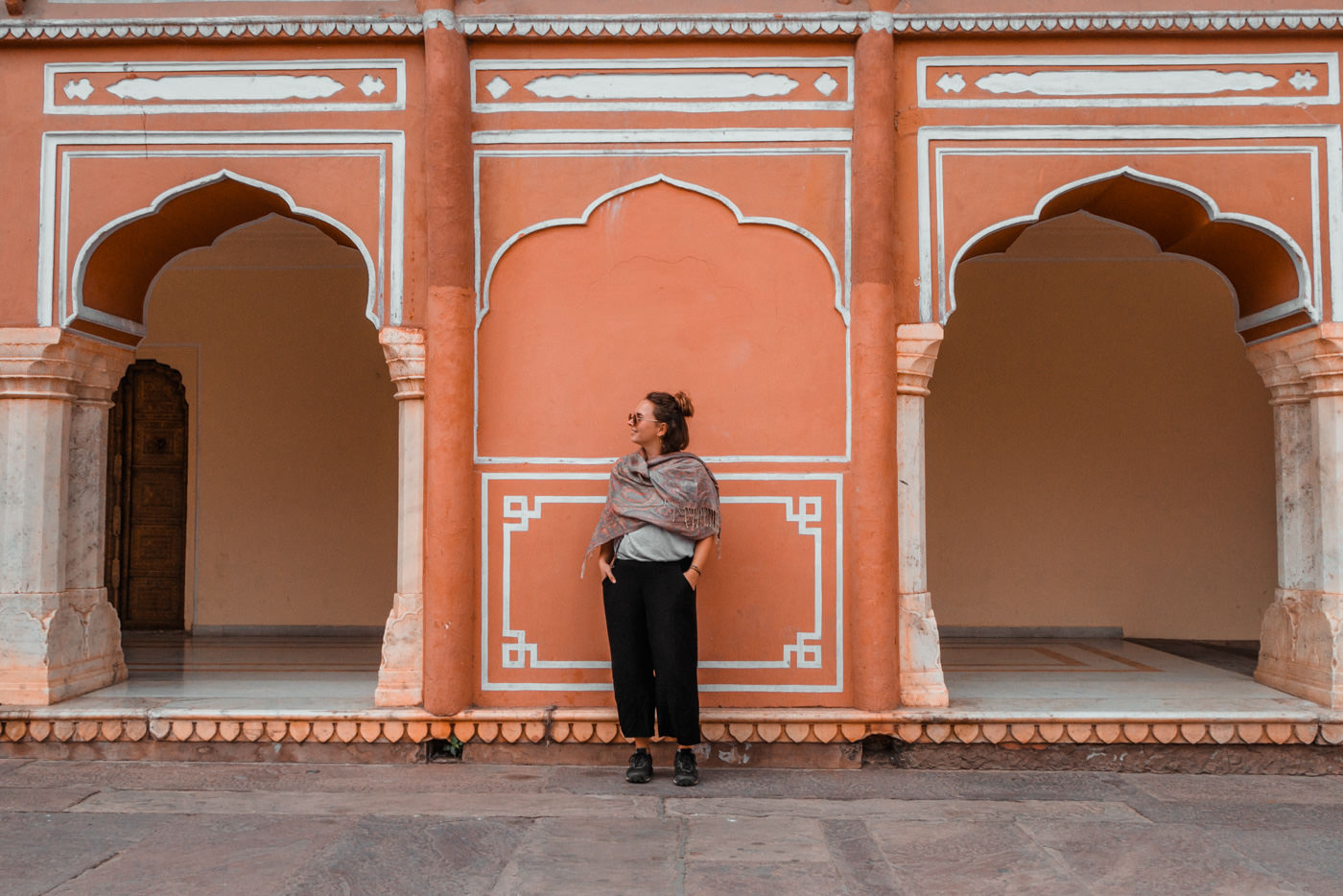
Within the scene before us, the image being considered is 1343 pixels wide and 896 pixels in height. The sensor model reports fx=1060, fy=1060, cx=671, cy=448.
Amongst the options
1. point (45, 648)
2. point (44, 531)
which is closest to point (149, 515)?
point (44, 531)

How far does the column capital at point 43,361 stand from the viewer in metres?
5.06

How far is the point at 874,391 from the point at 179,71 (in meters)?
3.69

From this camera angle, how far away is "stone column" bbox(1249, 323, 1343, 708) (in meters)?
5.02

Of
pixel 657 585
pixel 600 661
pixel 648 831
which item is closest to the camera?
pixel 648 831

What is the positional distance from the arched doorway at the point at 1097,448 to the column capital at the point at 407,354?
178 inches

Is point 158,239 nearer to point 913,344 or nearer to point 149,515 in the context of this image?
point 149,515

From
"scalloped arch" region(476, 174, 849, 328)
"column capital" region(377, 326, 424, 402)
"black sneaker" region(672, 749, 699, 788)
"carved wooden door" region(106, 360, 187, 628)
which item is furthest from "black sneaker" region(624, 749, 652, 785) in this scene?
"carved wooden door" region(106, 360, 187, 628)

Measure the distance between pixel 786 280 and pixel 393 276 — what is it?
6.13 ft

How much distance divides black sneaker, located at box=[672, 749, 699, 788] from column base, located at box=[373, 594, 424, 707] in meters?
1.28

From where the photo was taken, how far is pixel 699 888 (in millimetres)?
3275

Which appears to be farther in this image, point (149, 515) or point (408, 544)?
point (149, 515)

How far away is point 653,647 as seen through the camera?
4.47 metres

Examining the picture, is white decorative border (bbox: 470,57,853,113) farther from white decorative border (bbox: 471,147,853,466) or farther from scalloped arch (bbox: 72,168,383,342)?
scalloped arch (bbox: 72,168,383,342)

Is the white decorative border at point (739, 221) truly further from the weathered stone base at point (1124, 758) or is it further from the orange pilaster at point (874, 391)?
the weathered stone base at point (1124, 758)
